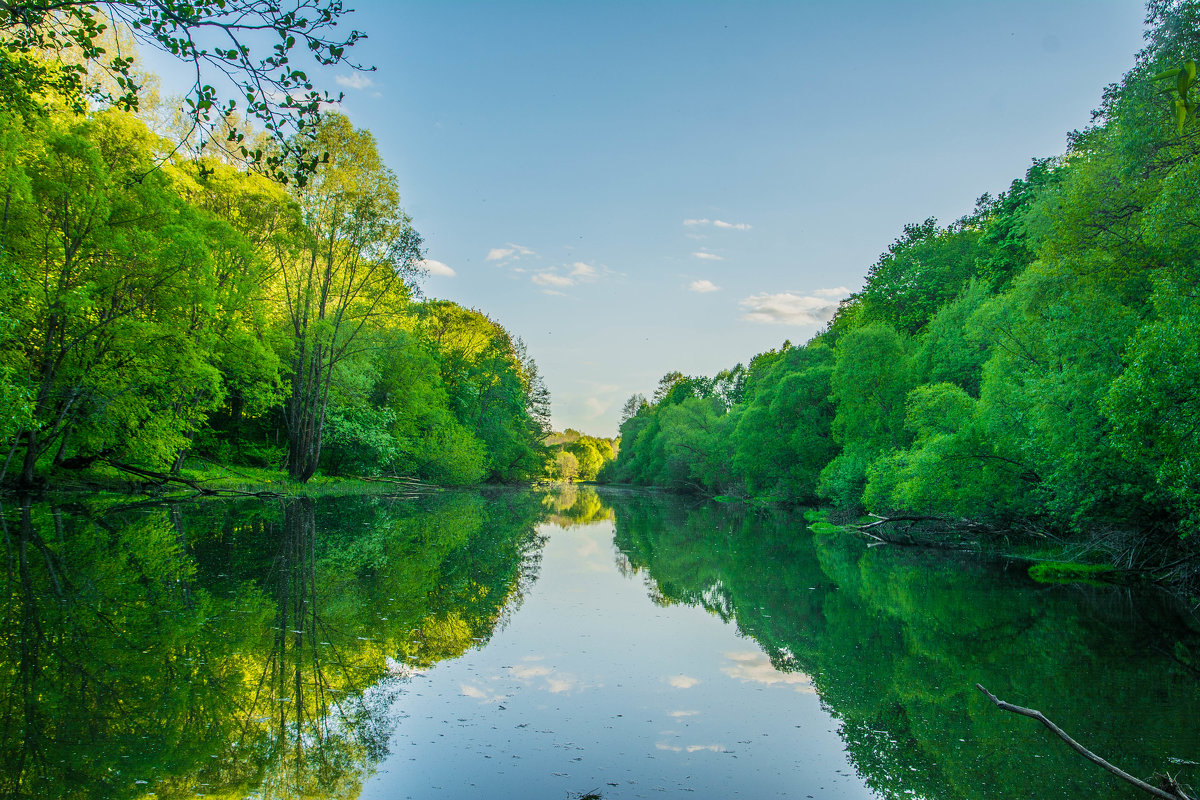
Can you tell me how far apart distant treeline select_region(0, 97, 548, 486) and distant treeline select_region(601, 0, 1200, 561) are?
14.7 metres

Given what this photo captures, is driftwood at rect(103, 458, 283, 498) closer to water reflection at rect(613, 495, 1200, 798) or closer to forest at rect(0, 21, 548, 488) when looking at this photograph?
forest at rect(0, 21, 548, 488)

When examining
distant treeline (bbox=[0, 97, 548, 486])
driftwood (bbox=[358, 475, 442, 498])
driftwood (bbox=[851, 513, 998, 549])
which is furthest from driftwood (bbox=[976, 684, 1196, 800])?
driftwood (bbox=[358, 475, 442, 498])

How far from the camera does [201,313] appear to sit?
20578 millimetres

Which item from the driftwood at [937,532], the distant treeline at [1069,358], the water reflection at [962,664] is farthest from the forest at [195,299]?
the driftwood at [937,532]

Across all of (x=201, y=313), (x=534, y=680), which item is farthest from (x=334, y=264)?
(x=534, y=680)

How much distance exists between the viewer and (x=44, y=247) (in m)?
15.8

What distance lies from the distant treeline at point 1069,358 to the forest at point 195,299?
45.2 feet

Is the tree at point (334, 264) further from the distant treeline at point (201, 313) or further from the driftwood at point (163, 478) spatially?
the driftwood at point (163, 478)

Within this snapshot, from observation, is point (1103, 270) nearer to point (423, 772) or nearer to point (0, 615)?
point (423, 772)

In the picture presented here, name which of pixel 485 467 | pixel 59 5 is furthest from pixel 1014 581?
pixel 485 467

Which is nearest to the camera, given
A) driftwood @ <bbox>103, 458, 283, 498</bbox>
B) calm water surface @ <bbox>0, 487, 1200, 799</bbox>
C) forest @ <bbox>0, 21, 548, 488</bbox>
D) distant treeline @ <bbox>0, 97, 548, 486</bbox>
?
calm water surface @ <bbox>0, 487, 1200, 799</bbox>

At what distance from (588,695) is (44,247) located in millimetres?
17929

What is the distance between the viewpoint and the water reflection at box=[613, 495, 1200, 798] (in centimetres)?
509

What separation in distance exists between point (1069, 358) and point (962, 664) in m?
12.1
